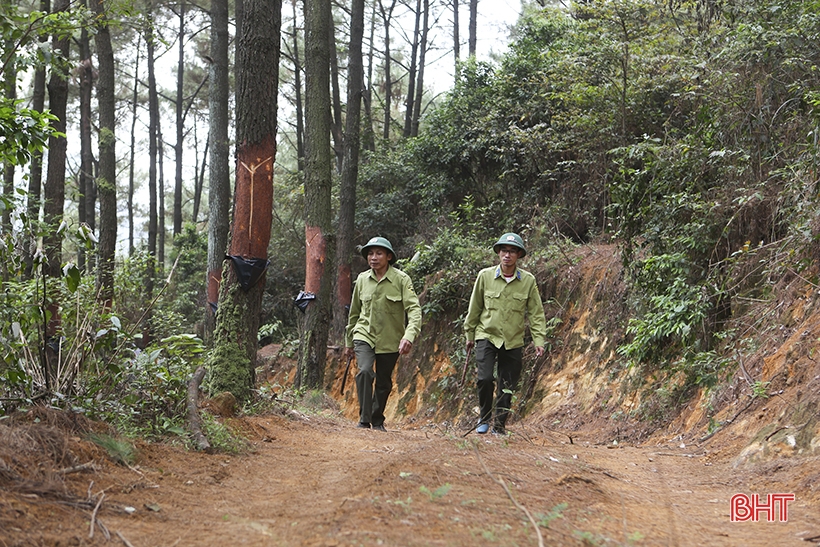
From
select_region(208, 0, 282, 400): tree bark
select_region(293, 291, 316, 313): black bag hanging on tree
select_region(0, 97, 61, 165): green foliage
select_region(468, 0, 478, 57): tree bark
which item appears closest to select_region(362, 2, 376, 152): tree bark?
select_region(468, 0, 478, 57): tree bark

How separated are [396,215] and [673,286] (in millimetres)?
12837

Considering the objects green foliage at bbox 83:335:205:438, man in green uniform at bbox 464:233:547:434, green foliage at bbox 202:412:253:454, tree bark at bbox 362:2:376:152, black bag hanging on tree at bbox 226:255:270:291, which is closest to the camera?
green foliage at bbox 83:335:205:438

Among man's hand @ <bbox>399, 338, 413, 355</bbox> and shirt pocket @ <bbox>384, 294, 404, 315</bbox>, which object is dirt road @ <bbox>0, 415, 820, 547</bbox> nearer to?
man's hand @ <bbox>399, 338, 413, 355</bbox>

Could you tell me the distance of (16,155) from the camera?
6.44 meters

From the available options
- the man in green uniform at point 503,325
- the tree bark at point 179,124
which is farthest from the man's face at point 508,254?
the tree bark at point 179,124

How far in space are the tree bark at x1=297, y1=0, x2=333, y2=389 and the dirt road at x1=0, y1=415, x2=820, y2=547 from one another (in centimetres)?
707

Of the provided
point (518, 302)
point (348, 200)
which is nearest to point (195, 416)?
point (518, 302)

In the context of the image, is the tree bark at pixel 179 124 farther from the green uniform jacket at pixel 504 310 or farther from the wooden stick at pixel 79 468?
the wooden stick at pixel 79 468

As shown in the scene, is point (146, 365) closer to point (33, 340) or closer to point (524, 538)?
point (33, 340)

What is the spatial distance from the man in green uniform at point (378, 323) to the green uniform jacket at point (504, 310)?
2.23ft

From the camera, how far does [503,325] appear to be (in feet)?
26.2

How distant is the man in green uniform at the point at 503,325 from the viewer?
801 centimetres

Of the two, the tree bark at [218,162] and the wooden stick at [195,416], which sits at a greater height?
the tree bark at [218,162]

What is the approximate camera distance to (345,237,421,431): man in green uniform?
838 cm
